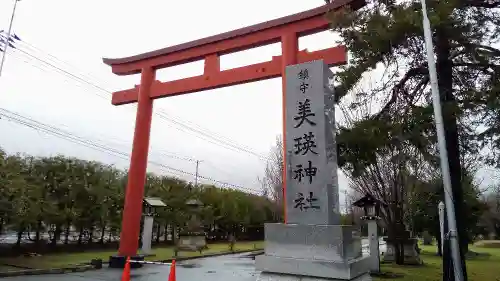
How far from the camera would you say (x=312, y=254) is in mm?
4344

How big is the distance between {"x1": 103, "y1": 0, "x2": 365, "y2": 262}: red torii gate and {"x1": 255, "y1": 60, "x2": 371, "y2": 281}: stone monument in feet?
13.0

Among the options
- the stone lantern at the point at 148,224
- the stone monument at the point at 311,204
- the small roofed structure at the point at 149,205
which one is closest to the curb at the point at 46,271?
the stone lantern at the point at 148,224

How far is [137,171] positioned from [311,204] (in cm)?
794

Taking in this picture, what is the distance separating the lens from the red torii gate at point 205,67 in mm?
9375

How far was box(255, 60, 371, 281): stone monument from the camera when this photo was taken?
14.0 feet

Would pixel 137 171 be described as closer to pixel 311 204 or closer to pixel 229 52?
pixel 229 52

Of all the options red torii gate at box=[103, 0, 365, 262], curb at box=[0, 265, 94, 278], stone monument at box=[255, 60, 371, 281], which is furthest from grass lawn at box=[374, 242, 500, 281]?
curb at box=[0, 265, 94, 278]

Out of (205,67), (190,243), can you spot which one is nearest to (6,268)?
(205,67)

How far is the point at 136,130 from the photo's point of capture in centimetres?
1156

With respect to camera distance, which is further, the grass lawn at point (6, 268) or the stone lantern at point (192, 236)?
the stone lantern at point (192, 236)

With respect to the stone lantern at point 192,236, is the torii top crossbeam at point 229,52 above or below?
above

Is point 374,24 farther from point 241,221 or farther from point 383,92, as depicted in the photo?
point 241,221

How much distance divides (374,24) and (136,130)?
8.28 metres

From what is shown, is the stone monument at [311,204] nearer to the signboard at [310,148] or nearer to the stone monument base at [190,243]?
the signboard at [310,148]
